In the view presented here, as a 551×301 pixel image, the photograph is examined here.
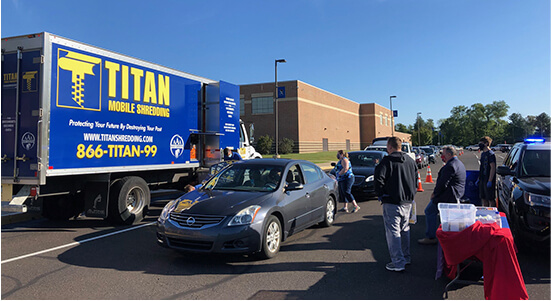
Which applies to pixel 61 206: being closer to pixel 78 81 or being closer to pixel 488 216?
pixel 78 81

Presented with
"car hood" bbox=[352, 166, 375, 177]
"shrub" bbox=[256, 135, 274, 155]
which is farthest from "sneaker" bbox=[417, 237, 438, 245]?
"shrub" bbox=[256, 135, 274, 155]

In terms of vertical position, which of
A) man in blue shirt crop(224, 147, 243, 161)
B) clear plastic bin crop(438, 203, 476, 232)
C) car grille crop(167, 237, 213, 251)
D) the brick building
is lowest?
car grille crop(167, 237, 213, 251)

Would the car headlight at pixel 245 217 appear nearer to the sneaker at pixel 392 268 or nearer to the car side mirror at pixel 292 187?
the car side mirror at pixel 292 187

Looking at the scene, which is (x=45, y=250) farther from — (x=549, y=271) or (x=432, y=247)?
(x=549, y=271)

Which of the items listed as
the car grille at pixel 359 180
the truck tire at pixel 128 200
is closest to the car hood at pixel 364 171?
the car grille at pixel 359 180

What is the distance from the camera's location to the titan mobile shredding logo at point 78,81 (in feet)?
21.2

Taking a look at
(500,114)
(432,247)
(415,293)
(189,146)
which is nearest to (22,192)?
(189,146)

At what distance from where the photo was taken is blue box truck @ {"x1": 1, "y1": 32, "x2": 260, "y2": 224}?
635 cm

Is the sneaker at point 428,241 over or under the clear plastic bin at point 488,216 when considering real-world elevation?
under

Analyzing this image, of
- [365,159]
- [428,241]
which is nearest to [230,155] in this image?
[365,159]

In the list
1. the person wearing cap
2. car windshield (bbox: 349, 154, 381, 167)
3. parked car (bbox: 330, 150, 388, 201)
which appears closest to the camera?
the person wearing cap

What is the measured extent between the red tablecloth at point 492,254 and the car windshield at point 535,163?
9.33ft

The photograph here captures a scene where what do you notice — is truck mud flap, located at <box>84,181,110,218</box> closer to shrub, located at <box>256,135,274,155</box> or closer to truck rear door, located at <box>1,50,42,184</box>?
truck rear door, located at <box>1,50,42,184</box>

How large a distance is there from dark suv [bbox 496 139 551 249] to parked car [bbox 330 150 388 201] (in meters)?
4.20
